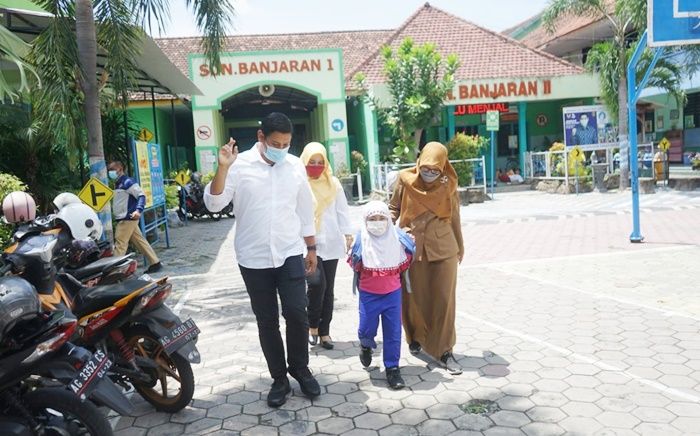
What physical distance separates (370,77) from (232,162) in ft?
55.8

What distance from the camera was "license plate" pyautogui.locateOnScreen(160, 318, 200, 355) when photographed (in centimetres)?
340

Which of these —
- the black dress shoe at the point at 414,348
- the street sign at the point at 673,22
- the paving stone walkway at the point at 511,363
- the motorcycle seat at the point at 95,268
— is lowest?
the paving stone walkway at the point at 511,363

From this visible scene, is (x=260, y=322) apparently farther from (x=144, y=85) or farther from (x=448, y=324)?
(x=144, y=85)

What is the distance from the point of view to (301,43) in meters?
25.0

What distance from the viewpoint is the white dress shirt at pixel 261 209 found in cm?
354

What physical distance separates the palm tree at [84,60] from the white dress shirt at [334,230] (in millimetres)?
3660

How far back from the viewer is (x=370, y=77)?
19750 millimetres

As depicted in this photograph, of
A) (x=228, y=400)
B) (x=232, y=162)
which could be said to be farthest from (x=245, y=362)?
(x=232, y=162)

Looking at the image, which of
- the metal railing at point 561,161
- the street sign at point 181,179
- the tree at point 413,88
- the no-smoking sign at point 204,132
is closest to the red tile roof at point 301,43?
the no-smoking sign at point 204,132

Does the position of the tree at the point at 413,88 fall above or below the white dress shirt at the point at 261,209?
above

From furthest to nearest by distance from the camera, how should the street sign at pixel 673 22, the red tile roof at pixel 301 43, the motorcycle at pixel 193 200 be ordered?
the red tile roof at pixel 301 43, the motorcycle at pixel 193 200, the street sign at pixel 673 22

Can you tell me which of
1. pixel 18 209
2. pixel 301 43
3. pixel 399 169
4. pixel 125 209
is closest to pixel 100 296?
pixel 18 209

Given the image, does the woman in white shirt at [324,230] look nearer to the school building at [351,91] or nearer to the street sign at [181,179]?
the street sign at [181,179]

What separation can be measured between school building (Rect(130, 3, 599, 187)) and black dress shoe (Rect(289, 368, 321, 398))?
Answer: 12837 mm
